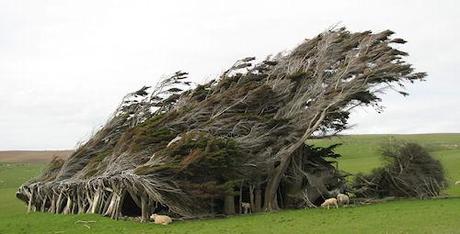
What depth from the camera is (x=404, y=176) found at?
3834 centimetres

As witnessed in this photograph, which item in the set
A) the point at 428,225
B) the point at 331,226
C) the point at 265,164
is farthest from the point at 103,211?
the point at 428,225

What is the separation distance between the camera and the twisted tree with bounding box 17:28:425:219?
3103cm

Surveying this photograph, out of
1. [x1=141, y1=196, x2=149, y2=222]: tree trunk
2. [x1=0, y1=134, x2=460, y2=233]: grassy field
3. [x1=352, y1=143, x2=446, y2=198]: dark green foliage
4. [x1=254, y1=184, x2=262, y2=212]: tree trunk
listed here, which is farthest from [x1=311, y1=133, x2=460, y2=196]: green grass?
[x1=141, y1=196, x2=149, y2=222]: tree trunk

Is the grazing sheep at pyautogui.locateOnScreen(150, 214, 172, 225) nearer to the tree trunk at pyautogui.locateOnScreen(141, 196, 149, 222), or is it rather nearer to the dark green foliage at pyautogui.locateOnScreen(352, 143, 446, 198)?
the tree trunk at pyautogui.locateOnScreen(141, 196, 149, 222)

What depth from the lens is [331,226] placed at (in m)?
23.1

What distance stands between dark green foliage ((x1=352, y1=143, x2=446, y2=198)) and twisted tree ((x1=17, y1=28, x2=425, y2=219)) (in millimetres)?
2247

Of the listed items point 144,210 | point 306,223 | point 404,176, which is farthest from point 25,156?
point 306,223

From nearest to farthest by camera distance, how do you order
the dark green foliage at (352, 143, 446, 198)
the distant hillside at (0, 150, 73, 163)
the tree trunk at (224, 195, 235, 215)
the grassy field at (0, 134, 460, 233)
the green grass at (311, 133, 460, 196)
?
the grassy field at (0, 134, 460, 233)
the tree trunk at (224, 195, 235, 215)
the dark green foliage at (352, 143, 446, 198)
the green grass at (311, 133, 460, 196)
the distant hillside at (0, 150, 73, 163)

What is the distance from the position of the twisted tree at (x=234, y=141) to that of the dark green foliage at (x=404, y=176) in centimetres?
225

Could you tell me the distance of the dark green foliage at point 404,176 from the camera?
1483 inches

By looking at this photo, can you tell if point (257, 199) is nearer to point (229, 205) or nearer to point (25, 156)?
point (229, 205)

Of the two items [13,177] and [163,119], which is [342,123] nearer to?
[163,119]

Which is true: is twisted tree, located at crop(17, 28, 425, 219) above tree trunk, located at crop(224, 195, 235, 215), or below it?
above

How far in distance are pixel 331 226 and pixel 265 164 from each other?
12118 mm
